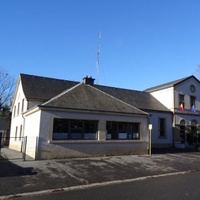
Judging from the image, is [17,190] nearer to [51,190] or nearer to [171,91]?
[51,190]

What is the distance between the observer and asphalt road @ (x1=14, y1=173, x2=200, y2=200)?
8641mm

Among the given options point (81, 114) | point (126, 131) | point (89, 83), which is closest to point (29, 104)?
point (89, 83)

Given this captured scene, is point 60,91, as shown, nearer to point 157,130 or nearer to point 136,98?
point 136,98

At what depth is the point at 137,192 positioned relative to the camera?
946 cm

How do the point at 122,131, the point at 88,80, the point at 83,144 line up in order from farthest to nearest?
the point at 88,80, the point at 122,131, the point at 83,144

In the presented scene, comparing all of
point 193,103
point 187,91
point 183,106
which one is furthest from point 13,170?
point 193,103

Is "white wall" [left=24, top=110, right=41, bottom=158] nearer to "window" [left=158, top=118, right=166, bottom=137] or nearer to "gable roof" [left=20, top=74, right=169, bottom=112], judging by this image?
"gable roof" [left=20, top=74, right=169, bottom=112]

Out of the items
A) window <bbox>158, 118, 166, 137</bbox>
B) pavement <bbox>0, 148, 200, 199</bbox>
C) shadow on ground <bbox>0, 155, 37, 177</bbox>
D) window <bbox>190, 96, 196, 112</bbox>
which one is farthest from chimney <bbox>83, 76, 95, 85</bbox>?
window <bbox>190, 96, 196, 112</bbox>

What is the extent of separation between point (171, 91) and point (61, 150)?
18392 millimetres

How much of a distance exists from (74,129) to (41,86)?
942 cm

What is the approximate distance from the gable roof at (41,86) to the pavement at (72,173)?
9436 mm

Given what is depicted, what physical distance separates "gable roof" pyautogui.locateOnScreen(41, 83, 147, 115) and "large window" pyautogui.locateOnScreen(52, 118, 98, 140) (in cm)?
105

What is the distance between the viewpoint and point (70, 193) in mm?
9500

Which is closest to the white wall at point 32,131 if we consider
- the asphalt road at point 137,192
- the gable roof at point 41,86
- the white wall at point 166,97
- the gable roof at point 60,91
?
the gable roof at point 41,86
